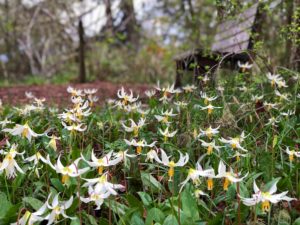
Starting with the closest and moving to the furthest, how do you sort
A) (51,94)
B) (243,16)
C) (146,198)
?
(146,198) < (243,16) < (51,94)

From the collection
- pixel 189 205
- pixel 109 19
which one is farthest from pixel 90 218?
pixel 109 19

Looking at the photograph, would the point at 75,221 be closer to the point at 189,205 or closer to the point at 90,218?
the point at 90,218

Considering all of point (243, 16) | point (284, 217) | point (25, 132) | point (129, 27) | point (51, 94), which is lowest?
point (284, 217)

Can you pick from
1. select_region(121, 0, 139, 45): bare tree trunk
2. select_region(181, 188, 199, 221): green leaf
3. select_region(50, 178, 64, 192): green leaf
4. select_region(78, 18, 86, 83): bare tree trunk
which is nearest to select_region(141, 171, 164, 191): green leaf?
select_region(181, 188, 199, 221): green leaf

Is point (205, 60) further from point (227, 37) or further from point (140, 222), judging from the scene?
point (140, 222)

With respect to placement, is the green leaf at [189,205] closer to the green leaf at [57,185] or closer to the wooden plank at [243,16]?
the green leaf at [57,185]

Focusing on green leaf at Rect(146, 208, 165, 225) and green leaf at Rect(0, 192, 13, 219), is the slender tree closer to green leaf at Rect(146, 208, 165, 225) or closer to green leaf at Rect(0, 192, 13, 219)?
green leaf at Rect(0, 192, 13, 219)

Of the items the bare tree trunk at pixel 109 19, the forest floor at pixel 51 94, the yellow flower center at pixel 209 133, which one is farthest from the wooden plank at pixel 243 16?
the bare tree trunk at pixel 109 19

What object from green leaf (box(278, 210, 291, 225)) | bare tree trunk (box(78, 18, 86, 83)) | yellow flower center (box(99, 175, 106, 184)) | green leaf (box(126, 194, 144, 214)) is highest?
bare tree trunk (box(78, 18, 86, 83))

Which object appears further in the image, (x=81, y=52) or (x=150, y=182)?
(x=81, y=52)

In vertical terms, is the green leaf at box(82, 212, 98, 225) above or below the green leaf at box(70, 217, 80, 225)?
below

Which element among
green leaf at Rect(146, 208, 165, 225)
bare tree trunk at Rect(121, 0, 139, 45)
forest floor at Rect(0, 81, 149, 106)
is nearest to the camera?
green leaf at Rect(146, 208, 165, 225)
